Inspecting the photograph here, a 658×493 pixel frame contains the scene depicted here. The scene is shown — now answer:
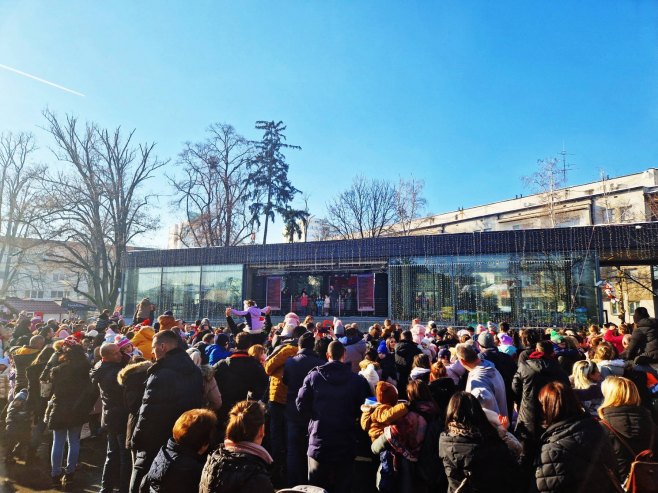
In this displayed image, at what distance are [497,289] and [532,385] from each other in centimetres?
1731

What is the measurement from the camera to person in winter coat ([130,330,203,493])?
4.02 metres

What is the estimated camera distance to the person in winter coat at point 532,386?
12.3 feet

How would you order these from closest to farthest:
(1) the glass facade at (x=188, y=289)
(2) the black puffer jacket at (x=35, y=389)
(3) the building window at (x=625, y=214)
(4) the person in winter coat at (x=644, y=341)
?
1. (2) the black puffer jacket at (x=35, y=389)
2. (4) the person in winter coat at (x=644, y=341)
3. (1) the glass facade at (x=188, y=289)
4. (3) the building window at (x=625, y=214)

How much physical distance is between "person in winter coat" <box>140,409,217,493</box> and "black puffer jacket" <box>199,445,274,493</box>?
1.26ft

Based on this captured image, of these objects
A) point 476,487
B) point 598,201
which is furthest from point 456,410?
point 598,201

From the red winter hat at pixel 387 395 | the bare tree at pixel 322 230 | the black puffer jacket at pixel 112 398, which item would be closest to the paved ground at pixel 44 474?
the black puffer jacket at pixel 112 398

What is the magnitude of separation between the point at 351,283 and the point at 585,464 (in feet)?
76.0

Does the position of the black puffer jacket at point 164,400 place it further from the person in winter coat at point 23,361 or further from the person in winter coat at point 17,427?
the person in winter coat at point 23,361

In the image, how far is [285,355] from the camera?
5668 millimetres

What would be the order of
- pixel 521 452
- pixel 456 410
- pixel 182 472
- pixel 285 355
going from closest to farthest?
pixel 182 472 < pixel 456 410 < pixel 521 452 < pixel 285 355

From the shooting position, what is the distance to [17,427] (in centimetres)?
677

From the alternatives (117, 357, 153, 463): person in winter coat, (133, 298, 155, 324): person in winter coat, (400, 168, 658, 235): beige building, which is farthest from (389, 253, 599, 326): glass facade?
(117, 357, 153, 463): person in winter coat

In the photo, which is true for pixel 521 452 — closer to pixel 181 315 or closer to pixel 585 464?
pixel 585 464

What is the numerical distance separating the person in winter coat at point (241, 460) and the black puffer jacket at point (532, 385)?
7.95 feet
